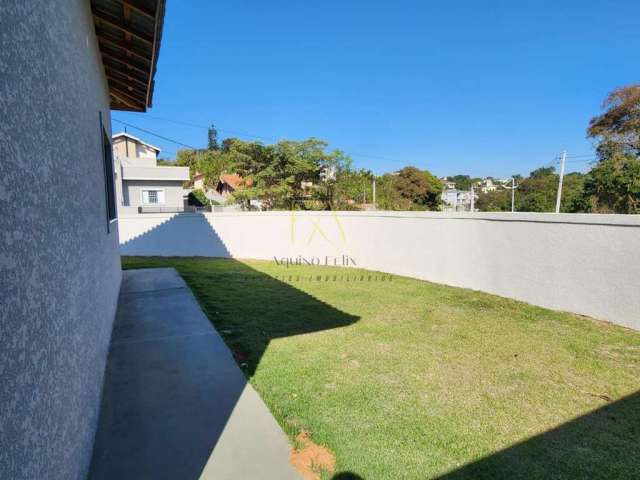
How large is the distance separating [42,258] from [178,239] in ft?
41.6

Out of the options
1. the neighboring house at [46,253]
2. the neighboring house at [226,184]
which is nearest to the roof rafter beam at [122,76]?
the neighboring house at [46,253]

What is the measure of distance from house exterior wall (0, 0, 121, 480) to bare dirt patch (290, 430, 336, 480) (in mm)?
1338

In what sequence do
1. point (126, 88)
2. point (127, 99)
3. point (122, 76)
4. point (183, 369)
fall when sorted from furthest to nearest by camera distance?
point (127, 99)
point (126, 88)
point (122, 76)
point (183, 369)

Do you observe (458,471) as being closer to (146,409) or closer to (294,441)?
(294,441)

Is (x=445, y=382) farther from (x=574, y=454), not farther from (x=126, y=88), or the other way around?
(x=126, y=88)

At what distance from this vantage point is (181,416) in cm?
299

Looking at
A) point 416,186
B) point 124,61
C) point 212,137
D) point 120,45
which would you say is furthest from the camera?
point 212,137

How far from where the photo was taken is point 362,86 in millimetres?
32625

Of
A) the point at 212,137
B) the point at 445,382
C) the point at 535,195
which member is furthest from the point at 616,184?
the point at 212,137

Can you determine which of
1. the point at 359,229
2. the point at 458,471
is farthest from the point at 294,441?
the point at 359,229

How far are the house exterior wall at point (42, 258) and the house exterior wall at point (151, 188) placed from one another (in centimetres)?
2521

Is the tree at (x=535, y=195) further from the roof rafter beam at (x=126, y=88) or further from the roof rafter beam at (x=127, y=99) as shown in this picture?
the roof rafter beam at (x=126, y=88)

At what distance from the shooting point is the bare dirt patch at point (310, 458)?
7.98ft

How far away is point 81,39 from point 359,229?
908 centimetres
